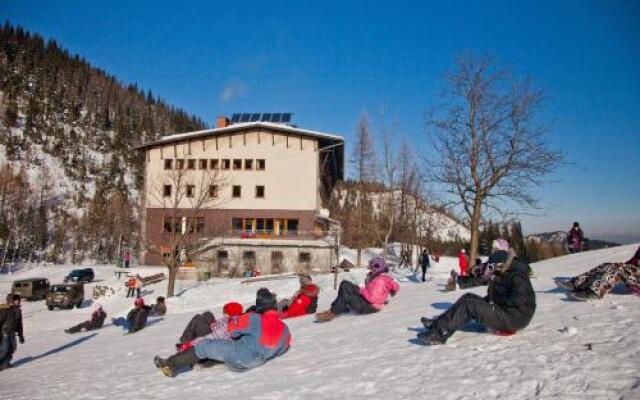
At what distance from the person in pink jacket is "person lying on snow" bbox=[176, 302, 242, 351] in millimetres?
3260

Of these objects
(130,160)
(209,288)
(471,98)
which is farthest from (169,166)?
(130,160)

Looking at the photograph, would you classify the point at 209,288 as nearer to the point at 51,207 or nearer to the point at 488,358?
the point at 488,358

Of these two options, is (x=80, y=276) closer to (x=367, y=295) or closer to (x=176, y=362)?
(x=367, y=295)

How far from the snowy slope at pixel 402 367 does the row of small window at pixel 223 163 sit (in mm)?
33218

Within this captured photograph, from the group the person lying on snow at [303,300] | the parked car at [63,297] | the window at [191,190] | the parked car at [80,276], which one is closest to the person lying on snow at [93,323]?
the person lying on snow at [303,300]

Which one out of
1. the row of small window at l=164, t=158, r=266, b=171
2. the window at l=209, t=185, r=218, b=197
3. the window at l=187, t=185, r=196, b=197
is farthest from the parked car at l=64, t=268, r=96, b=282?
the window at l=209, t=185, r=218, b=197

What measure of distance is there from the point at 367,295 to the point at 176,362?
5.47 meters

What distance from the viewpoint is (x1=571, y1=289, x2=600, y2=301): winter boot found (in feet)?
28.6

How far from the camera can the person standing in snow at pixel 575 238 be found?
21969 mm

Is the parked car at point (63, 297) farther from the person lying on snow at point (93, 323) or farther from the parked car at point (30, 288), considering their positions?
the person lying on snow at point (93, 323)

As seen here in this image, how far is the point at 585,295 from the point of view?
880 cm

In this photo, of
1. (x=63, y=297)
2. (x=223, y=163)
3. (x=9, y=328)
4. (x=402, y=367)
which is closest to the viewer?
(x=402, y=367)

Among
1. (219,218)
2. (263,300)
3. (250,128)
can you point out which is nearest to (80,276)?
(219,218)

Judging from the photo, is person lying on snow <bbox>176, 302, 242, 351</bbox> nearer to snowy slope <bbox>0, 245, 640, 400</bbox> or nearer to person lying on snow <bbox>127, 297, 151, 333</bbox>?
snowy slope <bbox>0, 245, 640, 400</bbox>
